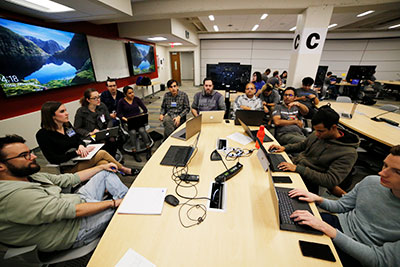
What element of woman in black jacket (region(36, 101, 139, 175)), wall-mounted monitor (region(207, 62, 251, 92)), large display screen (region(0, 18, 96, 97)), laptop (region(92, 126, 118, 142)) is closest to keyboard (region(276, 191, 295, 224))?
woman in black jacket (region(36, 101, 139, 175))

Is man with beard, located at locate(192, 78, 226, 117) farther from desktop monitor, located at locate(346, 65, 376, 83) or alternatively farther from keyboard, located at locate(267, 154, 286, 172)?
desktop monitor, located at locate(346, 65, 376, 83)

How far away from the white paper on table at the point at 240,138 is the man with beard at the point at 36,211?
1454mm

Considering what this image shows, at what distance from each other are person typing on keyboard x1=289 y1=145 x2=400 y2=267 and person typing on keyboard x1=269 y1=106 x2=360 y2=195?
0.21 m

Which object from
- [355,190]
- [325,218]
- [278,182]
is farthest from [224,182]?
[355,190]

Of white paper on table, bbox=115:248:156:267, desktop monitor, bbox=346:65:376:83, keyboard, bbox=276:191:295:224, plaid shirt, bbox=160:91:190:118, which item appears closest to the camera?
white paper on table, bbox=115:248:156:267

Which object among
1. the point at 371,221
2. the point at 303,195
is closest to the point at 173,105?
the point at 303,195

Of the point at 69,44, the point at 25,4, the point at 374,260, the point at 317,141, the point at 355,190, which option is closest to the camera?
the point at 374,260

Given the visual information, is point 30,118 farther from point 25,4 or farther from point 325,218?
point 325,218

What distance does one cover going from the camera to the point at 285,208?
1.09 m

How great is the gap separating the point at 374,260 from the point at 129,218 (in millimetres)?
1425

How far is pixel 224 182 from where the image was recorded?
1352 mm

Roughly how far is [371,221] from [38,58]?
16.7 ft

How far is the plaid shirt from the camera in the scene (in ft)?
10.6

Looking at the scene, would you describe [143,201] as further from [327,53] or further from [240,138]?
[327,53]
